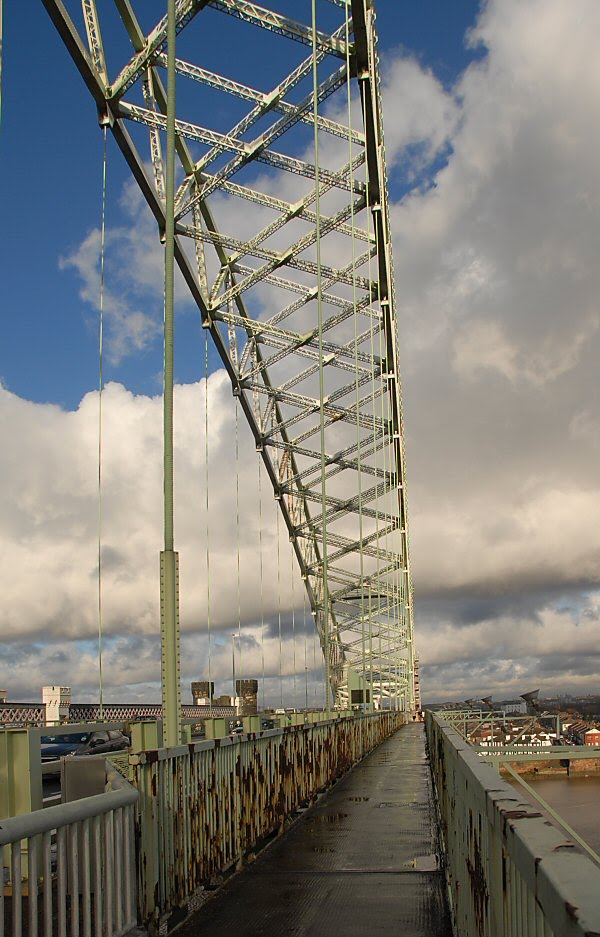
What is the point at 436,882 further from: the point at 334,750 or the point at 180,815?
the point at 334,750

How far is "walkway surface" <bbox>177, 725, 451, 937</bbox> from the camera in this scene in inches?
234

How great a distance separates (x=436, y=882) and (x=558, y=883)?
5783 millimetres

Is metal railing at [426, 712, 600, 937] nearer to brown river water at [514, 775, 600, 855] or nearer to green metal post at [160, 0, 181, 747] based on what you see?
green metal post at [160, 0, 181, 747]

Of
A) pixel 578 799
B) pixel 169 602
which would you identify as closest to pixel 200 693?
pixel 578 799

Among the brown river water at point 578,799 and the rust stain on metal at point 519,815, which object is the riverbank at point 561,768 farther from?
the rust stain on metal at point 519,815

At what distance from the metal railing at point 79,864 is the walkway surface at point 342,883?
825 mm

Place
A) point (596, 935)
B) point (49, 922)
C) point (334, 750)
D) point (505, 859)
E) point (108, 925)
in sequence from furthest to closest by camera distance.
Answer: point (334, 750) < point (108, 925) < point (49, 922) < point (505, 859) < point (596, 935)

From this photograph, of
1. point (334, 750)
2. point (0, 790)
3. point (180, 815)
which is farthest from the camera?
point (334, 750)

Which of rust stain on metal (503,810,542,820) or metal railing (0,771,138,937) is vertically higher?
rust stain on metal (503,810,542,820)

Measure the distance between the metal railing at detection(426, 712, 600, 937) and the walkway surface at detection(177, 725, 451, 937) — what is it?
1711 millimetres

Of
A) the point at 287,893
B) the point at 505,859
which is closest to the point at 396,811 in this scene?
the point at 287,893

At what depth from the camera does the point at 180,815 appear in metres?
6.40

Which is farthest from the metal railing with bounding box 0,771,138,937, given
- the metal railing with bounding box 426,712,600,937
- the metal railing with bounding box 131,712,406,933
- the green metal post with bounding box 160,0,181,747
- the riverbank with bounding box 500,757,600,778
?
the riverbank with bounding box 500,757,600,778

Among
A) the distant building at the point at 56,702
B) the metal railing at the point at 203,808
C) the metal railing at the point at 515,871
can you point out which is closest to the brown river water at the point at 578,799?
the distant building at the point at 56,702
